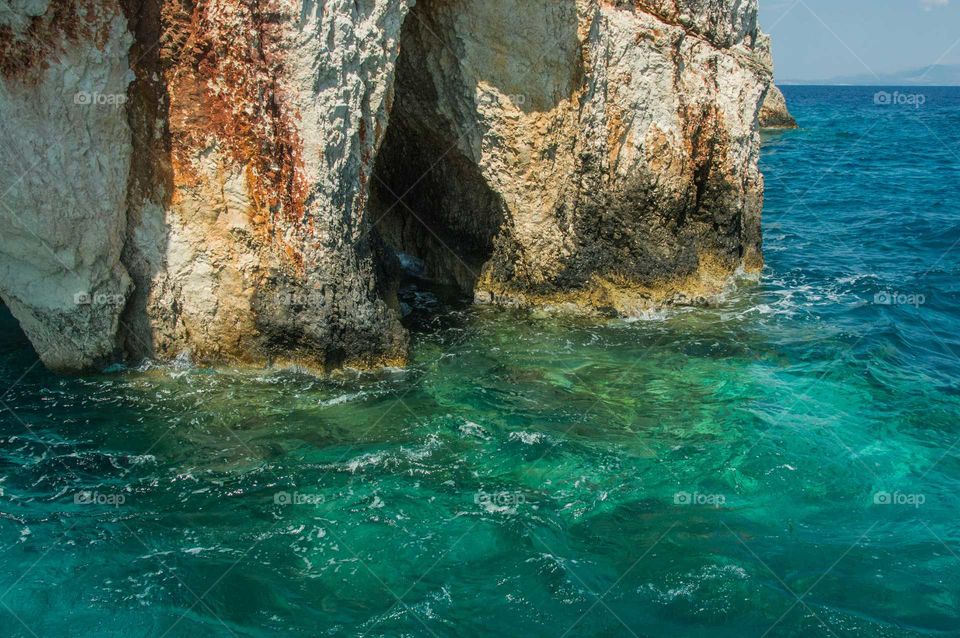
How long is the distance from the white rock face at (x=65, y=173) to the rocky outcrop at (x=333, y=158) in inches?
1.1

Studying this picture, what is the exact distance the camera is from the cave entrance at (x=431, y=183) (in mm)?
14352

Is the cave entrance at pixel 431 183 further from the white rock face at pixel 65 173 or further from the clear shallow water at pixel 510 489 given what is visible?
the white rock face at pixel 65 173

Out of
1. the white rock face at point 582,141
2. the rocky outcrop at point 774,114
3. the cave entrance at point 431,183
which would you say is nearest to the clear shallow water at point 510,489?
the white rock face at point 582,141

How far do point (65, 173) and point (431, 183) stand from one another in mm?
7361

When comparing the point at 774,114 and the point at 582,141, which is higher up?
the point at 774,114

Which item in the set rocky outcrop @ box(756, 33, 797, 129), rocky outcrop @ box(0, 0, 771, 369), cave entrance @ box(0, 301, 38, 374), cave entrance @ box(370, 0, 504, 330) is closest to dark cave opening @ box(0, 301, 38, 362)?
cave entrance @ box(0, 301, 38, 374)

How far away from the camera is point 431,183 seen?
645 inches

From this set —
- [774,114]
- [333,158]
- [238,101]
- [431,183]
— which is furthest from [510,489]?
[774,114]

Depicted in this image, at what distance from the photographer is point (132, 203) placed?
11398 millimetres

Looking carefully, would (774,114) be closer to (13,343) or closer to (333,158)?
(333,158)

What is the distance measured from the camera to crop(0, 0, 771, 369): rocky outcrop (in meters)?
10.7

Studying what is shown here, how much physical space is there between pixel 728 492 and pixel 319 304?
21.0 ft

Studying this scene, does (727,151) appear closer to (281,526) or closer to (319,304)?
(319,304)

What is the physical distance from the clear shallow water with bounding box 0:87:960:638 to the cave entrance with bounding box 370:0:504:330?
203 centimetres
